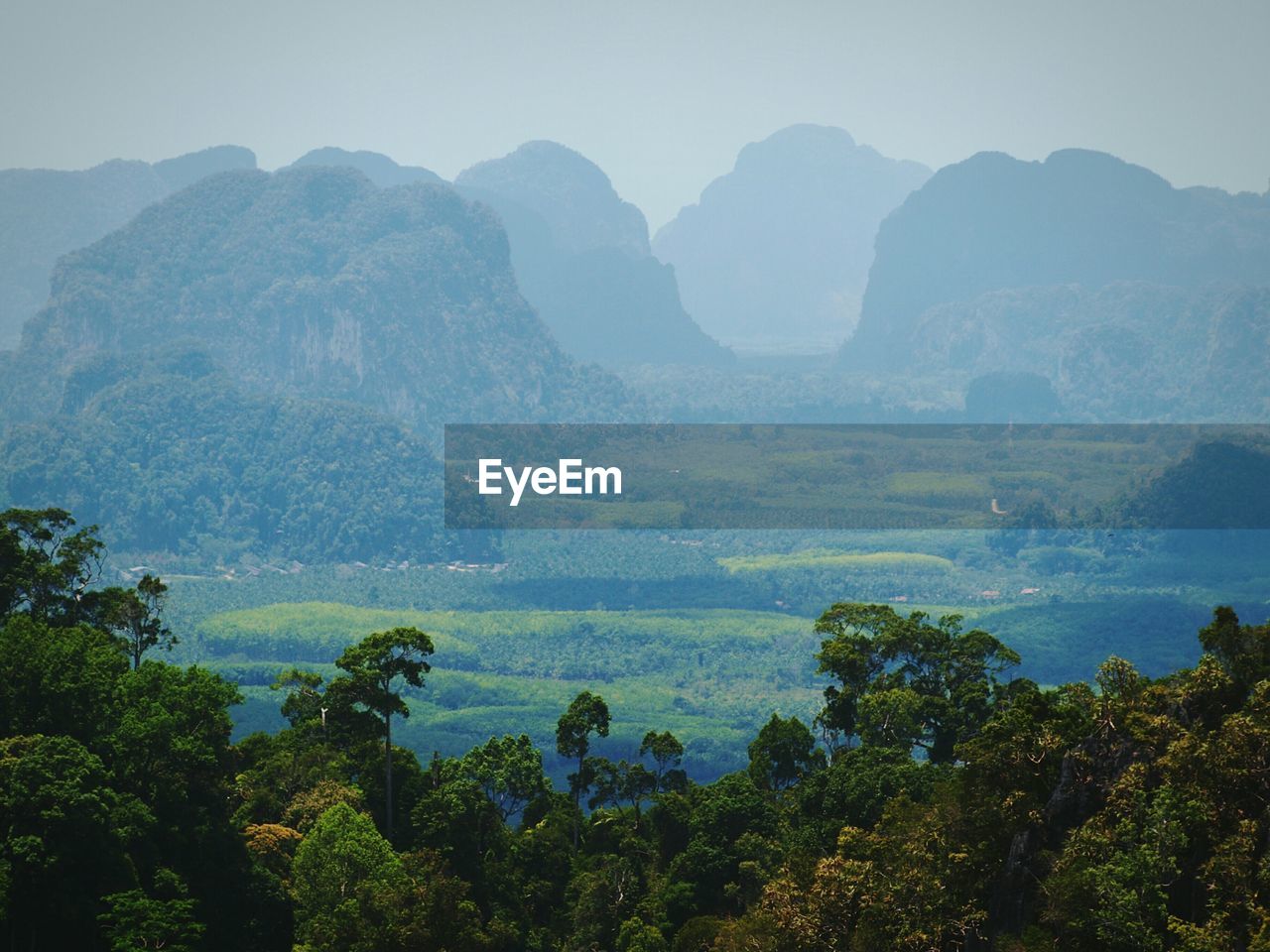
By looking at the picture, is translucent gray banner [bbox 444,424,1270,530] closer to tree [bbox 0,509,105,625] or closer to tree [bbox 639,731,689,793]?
tree [bbox 0,509,105,625]

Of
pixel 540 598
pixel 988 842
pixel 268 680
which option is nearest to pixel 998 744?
pixel 988 842

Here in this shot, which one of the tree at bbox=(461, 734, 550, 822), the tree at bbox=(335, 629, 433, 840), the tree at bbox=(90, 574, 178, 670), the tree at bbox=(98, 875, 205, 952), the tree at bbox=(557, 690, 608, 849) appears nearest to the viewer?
the tree at bbox=(98, 875, 205, 952)

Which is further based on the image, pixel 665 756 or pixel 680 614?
pixel 680 614

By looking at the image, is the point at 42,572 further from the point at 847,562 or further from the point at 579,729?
the point at 847,562

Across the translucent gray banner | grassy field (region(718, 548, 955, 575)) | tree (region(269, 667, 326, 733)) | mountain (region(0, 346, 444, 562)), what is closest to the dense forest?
tree (region(269, 667, 326, 733))

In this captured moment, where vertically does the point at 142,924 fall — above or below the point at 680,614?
above

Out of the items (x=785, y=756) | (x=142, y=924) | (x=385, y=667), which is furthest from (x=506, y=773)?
(x=142, y=924)

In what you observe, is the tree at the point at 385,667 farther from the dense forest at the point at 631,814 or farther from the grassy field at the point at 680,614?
the grassy field at the point at 680,614
